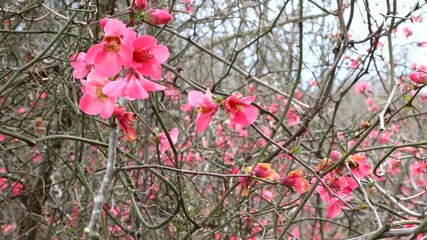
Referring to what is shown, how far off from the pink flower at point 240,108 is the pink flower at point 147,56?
0.24 metres

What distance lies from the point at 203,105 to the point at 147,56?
0.24 metres

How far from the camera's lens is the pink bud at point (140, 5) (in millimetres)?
1216

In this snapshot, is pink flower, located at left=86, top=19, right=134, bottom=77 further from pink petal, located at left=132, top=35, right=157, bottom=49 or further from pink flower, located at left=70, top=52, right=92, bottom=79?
pink flower, located at left=70, top=52, right=92, bottom=79

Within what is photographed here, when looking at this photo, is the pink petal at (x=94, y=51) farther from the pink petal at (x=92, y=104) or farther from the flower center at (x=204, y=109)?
the flower center at (x=204, y=109)

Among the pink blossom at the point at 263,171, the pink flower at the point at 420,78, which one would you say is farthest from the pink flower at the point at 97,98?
the pink flower at the point at 420,78

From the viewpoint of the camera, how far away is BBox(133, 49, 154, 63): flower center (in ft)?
3.98

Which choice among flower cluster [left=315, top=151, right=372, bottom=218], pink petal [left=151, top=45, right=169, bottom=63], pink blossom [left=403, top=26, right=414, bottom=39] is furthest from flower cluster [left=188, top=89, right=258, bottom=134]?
pink blossom [left=403, top=26, right=414, bottom=39]

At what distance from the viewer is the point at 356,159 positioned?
1.66 m

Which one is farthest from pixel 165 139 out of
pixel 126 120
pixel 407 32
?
pixel 407 32

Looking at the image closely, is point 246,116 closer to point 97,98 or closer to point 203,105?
point 203,105

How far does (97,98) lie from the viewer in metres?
1.31

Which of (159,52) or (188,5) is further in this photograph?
(188,5)

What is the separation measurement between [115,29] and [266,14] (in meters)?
2.54

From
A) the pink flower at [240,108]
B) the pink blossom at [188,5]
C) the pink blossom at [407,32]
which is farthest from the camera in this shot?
the pink blossom at [407,32]
